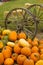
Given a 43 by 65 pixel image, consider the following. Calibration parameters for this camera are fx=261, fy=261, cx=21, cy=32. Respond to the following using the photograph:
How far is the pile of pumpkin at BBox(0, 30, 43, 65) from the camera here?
3377 millimetres

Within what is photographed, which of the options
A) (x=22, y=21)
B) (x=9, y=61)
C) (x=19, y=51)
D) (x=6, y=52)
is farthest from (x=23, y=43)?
(x=22, y=21)

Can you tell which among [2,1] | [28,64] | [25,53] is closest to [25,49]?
[25,53]

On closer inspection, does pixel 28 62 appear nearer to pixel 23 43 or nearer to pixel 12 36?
pixel 23 43

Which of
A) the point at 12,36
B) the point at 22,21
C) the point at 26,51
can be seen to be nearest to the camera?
the point at 26,51

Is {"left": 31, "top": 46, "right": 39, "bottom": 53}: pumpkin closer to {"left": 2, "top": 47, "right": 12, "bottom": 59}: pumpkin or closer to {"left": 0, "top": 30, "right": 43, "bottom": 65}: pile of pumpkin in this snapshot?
{"left": 0, "top": 30, "right": 43, "bottom": 65}: pile of pumpkin

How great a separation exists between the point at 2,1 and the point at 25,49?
8722 mm

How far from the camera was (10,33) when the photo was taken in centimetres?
395

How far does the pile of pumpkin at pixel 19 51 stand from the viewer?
338cm

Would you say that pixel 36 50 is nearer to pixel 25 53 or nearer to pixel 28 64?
pixel 25 53

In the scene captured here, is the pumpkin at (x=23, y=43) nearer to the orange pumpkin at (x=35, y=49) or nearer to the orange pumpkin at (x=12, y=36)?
the orange pumpkin at (x=35, y=49)

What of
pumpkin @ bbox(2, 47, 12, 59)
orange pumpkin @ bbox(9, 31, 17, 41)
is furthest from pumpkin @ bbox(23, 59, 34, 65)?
orange pumpkin @ bbox(9, 31, 17, 41)

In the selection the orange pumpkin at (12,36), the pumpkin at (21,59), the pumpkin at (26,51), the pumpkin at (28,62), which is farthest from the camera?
the orange pumpkin at (12,36)

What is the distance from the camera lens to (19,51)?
11.7 ft

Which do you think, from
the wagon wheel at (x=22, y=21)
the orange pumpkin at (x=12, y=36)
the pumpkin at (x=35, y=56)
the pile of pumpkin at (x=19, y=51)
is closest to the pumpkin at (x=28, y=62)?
the pile of pumpkin at (x=19, y=51)
